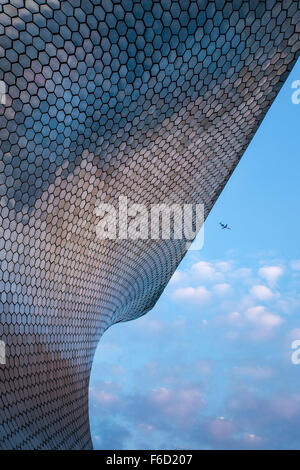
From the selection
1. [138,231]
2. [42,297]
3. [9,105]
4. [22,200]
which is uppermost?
[138,231]

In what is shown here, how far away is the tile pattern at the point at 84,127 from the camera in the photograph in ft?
26.8

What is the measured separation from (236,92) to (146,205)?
4925 millimetres

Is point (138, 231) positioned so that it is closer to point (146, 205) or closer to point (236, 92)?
point (146, 205)

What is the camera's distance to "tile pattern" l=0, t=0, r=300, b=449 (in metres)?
8.18

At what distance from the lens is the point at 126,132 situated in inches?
415

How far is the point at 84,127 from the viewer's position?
9750 mm

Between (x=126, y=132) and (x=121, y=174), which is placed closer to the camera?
(x=126, y=132)

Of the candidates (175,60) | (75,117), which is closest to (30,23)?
(75,117)
